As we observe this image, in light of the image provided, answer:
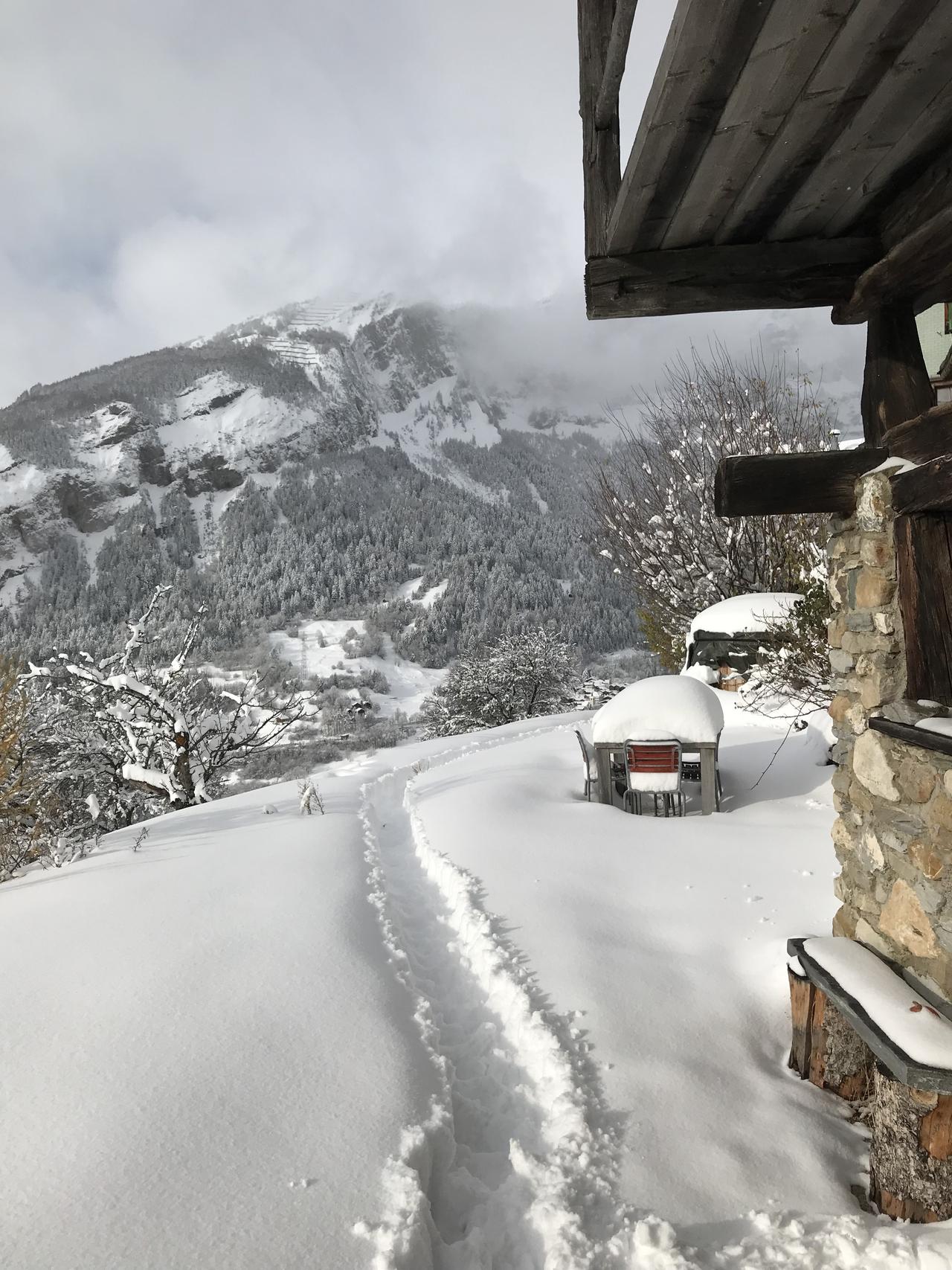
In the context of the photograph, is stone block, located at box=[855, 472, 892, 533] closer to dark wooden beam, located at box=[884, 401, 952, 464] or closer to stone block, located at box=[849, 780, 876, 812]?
dark wooden beam, located at box=[884, 401, 952, 464]

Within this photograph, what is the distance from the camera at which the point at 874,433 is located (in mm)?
2822

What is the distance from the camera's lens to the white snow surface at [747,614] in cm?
1046

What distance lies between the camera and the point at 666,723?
7.46m

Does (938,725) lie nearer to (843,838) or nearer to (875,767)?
(875,767)

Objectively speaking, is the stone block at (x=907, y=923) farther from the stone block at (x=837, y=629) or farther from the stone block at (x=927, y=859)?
the stone block at (x=837, y=629)

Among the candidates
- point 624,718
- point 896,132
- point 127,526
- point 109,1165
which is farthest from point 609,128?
point 127,526

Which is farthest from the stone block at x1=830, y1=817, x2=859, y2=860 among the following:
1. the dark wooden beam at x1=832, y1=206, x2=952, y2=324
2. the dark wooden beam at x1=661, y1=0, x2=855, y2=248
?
the dark wooden beam at x1=661, y1=0, x2=855, y2=248

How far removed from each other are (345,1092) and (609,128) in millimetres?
3941

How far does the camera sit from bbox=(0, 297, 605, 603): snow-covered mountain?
98.6 meters

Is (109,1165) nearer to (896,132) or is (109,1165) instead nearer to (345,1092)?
(345,1092)

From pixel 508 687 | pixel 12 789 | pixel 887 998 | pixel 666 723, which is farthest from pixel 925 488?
pixel 508 687

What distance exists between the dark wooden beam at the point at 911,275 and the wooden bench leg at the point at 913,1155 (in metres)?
2.94

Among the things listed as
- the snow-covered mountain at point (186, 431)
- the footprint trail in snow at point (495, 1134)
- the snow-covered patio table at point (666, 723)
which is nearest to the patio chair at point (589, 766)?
the snow-covered patio table at point (666, 723)

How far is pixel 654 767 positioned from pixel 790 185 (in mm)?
5708
